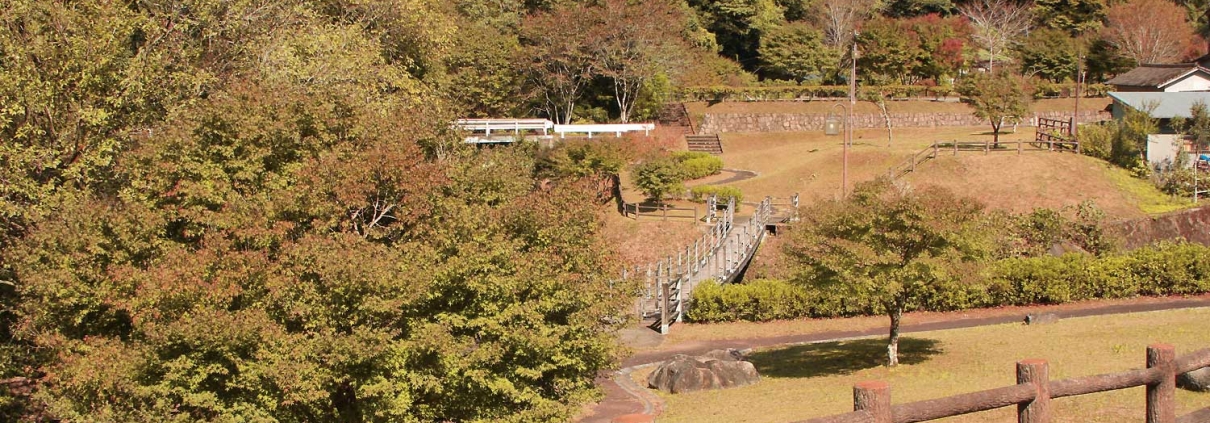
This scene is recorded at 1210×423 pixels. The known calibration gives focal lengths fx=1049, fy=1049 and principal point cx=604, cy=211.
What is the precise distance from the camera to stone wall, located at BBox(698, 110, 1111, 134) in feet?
206

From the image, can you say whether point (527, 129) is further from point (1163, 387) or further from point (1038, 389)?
point (1038, 389)

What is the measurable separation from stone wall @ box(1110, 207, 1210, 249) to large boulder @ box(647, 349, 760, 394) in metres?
21.1

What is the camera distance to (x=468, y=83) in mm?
57125

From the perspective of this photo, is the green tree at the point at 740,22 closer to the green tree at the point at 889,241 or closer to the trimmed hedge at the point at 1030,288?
the trimmed hedge at the point at 1030,288

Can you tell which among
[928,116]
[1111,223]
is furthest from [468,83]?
[1111,223]

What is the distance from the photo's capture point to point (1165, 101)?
4706 cm

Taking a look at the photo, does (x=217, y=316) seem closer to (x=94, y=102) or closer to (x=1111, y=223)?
(x=94, y=102)

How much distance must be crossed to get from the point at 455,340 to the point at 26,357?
8186 millimetres

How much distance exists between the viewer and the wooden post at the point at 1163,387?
8.07 m

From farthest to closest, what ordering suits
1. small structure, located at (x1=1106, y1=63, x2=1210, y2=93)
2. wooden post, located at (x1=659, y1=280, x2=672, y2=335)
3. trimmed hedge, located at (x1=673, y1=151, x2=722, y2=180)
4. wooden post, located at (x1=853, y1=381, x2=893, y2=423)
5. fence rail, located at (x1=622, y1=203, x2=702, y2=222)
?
small structure, located at (x1=1106, y1=63, x2=1210, y2=93) → trimmed hedge, located at (x1=673, y1=151, x2=722, y2=180) → fence rail, located at (x1=622, y1=203, x2=702, y2=222) → wooden post, located at (x1=659, y1=280, x2=672, y2=335) → wooden post, located at (x1=853, y1=381, x2=893, y2=423)

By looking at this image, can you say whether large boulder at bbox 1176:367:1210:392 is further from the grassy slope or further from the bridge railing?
the grassy slope

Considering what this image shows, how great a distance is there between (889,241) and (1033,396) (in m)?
14.4

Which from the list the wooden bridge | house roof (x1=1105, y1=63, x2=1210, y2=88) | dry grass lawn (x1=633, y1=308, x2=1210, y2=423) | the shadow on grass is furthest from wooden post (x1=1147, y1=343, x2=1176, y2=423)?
house roof (x1=1105, y1=63, x2=1210, y2=88)

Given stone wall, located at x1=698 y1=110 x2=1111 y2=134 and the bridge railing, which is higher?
stone wall, located at x1=698 y1=110 x2=1111 y2=134
